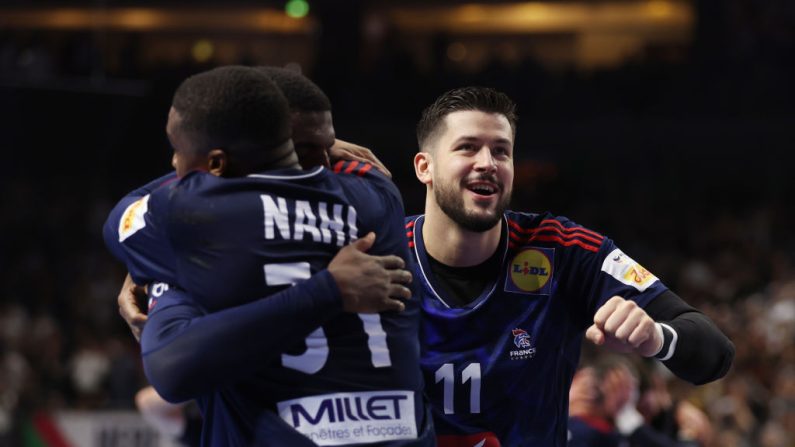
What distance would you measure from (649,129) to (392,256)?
49.6 ft

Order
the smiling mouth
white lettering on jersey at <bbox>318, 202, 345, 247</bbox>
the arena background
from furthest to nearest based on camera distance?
the arena background < the smiling mouth < white lettering on jersey at <bbox>318, 202, 345, 247</bbox>

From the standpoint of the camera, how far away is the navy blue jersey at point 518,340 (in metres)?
3.87

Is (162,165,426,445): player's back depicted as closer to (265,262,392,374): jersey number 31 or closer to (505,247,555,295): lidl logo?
(265,262,392,374): jersey number 31

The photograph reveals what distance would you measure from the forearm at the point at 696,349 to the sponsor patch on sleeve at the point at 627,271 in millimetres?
175

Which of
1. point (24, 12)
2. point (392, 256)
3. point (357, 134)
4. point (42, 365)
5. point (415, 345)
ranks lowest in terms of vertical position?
point (42, 365)

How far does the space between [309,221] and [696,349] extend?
1321 millimetres

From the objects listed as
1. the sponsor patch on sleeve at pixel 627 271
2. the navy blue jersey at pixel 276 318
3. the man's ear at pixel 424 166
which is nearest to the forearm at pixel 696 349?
the sponsor patch on sleeve at pixel 627 271

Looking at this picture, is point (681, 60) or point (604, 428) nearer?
point (604, 428)

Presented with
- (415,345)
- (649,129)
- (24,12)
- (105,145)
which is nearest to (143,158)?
(105,145)

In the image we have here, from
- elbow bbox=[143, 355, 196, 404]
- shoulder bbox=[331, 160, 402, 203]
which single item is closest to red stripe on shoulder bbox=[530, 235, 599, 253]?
shoulder bbox=[331, 160, 402, 203]

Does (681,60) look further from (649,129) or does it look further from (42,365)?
(42,365)

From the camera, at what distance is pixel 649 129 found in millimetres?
17422

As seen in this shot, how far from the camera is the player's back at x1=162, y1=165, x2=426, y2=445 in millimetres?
2729

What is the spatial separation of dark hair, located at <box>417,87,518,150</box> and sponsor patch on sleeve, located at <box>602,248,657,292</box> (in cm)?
59
